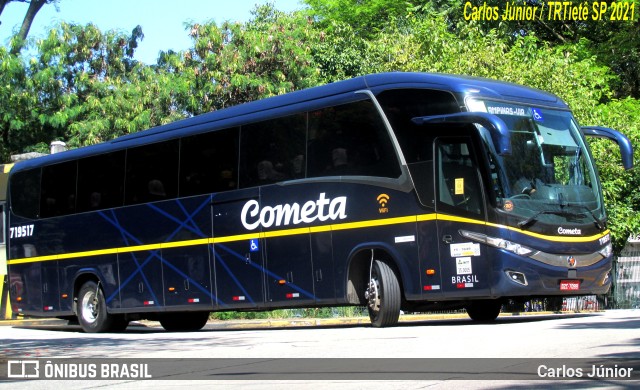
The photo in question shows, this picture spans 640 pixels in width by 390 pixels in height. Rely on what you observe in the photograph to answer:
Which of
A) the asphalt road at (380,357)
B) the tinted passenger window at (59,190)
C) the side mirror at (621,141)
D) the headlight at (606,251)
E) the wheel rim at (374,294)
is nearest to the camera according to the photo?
the asphalt road at (380,357)

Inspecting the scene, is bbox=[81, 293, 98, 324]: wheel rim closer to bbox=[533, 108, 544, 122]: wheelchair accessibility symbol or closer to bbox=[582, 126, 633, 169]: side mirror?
bbox=[533, 108, 544, 122]: wheelchair accessibility symbol

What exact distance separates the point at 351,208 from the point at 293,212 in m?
1.35

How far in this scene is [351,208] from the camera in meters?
15.9

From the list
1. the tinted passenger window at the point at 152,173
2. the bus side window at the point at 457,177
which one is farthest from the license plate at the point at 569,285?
the tinted passenger window at the point at 152,173

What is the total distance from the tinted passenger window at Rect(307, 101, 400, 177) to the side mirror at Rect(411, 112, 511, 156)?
0.77m

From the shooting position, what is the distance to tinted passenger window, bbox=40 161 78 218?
21484mm

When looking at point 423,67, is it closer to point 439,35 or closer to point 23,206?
point 439,35

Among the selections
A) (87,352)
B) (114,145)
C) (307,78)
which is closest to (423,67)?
Result: (307,78)

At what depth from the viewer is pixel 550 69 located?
2956 centimetres

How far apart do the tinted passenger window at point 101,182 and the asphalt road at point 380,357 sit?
17.3 feet

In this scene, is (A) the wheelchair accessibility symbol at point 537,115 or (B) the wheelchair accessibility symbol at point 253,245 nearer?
(A) the wheelchair accessibility symbol at point 537,115

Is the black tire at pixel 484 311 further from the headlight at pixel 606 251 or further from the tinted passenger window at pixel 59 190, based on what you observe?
the tinted passenger window at pixel 59 190

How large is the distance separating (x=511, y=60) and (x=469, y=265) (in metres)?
17.0

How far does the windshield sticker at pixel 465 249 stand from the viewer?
14.6 m
